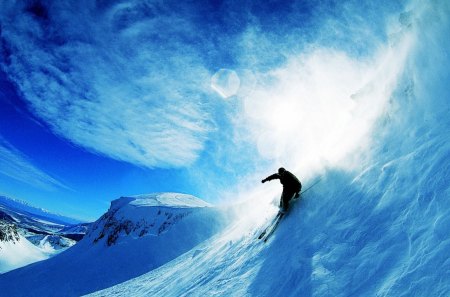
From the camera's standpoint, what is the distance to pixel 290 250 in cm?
727

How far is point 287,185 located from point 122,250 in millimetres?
29929

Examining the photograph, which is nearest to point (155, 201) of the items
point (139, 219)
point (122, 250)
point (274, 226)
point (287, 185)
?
point (139, 219)

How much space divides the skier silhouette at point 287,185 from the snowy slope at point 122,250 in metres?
19.7

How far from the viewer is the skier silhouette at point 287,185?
9.38 meters

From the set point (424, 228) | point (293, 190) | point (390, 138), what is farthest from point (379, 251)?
point (293, 190)

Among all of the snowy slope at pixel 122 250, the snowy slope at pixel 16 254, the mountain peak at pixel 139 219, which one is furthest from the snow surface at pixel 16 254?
the snowy slope at pixel 122 250

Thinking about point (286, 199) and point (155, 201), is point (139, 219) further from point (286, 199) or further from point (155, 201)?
point (286, 199)

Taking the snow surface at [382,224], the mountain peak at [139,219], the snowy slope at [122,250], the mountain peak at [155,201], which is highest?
the mountain peak at [155,201]

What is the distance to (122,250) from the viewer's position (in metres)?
34.3

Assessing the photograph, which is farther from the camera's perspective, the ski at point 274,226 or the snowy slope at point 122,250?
the snowy slope at point 122,250

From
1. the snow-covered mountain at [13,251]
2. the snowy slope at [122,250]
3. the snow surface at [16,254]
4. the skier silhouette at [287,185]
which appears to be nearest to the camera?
the skier silhouette at [287,185]

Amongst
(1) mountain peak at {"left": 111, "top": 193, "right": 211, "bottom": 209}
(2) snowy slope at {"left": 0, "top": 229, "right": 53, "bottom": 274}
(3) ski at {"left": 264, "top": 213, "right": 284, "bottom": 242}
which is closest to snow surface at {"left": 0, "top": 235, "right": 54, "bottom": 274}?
(2) snowy slope at {"left": 0, "top": 229, "right": 53, "bottom": 274}

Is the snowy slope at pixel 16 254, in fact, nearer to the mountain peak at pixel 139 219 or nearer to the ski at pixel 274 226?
the mountain peak at pixel 139 219

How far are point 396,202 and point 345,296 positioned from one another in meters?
2.08
